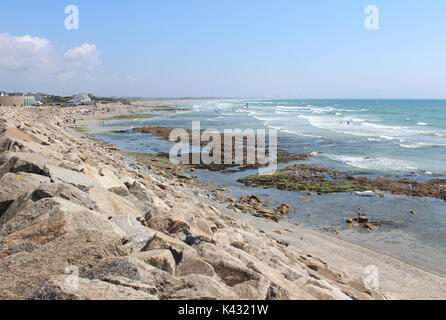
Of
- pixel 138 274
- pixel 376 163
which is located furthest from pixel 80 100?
pixel 138 274

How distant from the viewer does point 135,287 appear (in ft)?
12.9

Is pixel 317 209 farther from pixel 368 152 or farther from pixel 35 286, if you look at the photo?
pixel 368 152

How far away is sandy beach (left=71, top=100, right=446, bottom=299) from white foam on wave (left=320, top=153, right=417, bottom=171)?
13560 millimetres

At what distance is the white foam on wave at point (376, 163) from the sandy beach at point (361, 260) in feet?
44.5

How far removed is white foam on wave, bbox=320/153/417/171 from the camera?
25.2 metres

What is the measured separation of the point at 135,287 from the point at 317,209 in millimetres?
14068

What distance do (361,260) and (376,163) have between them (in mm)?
16944

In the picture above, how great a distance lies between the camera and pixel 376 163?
88.0 feet

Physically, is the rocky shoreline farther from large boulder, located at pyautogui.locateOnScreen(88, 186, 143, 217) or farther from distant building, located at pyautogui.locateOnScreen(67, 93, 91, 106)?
distant building, located at pyautogui.locateOnScreen(67, 93, 91, 106)

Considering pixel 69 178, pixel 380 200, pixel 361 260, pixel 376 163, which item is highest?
pixel 69 178

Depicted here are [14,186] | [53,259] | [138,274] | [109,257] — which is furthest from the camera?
[14,186]

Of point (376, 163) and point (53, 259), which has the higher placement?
point (53, 259)

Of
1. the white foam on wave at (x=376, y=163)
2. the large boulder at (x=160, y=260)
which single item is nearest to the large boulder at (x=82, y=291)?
the large boulder at (x=160, y=260)

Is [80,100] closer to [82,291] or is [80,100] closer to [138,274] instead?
[138,274]
